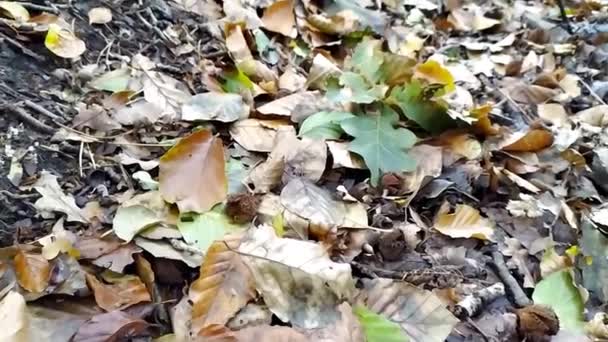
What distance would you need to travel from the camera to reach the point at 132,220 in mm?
1192

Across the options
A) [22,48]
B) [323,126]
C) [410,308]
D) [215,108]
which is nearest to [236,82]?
[215,108]

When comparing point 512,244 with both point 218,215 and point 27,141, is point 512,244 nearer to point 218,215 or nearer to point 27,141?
point 218,215

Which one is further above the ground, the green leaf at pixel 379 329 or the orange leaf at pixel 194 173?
the orange leaf at pixel 194 173

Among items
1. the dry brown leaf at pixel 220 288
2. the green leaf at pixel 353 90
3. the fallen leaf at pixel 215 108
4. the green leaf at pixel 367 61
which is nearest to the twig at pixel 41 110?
the fallen leaf at pixel 215 108

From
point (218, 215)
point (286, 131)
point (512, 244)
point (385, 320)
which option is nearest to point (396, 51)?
point (286, 131)

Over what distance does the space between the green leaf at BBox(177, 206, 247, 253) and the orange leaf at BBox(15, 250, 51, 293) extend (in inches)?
9.1

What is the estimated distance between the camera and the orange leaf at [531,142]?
1.55m

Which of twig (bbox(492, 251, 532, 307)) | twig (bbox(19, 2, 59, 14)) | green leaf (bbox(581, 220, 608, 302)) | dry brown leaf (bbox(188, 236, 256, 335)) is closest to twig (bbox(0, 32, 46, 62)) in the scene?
twig (bbox(19, 2, 59, 14))

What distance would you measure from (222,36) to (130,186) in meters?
0.59

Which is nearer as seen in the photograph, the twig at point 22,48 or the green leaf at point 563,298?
the green leaf at point 563,298

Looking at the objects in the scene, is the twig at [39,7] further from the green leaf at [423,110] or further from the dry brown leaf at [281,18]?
the green leaf at [423,110]

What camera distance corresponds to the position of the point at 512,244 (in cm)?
133

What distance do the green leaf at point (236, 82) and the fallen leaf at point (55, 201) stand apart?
473 mm

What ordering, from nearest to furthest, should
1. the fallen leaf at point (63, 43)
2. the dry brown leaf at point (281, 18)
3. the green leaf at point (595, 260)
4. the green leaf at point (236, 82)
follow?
the green leaf at point (595, 260)
the fallen leaf at point (63, 43)
the green leaf at point (236, 82)
the dry brown leaf at point (281, 18)
